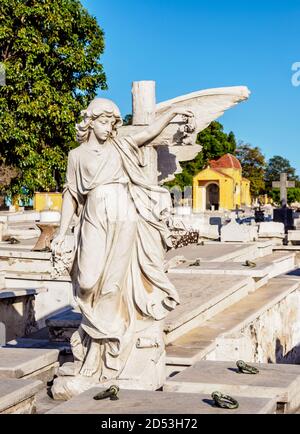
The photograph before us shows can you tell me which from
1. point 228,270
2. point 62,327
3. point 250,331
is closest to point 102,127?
point 62,327

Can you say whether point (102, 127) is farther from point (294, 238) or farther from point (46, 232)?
point (294, 238)

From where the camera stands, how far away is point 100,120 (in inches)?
187

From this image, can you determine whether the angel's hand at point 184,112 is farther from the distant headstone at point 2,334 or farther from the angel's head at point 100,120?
the distant headstone at point 2,334

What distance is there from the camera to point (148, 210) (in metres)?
4.74

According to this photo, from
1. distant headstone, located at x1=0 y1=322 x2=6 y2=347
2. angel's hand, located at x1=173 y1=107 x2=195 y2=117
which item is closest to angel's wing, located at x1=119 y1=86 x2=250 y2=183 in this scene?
angel's hand, located at x1=173 y1=107 x2=195 y2=117

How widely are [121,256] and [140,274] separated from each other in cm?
21

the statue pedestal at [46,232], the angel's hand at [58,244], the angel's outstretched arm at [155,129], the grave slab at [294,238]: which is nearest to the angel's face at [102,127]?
the angel's outstretched arm at [155,129]

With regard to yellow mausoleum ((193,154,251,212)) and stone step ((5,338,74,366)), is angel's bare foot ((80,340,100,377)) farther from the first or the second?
yellow mausoleum ((193,154,251,212))

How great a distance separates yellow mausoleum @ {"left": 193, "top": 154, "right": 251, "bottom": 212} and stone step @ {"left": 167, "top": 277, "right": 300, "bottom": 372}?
4805cm

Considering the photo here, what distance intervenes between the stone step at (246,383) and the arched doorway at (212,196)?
5663cm

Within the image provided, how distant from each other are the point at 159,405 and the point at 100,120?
1.99 m

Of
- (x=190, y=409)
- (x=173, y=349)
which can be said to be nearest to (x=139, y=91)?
(x=173, y=349)
